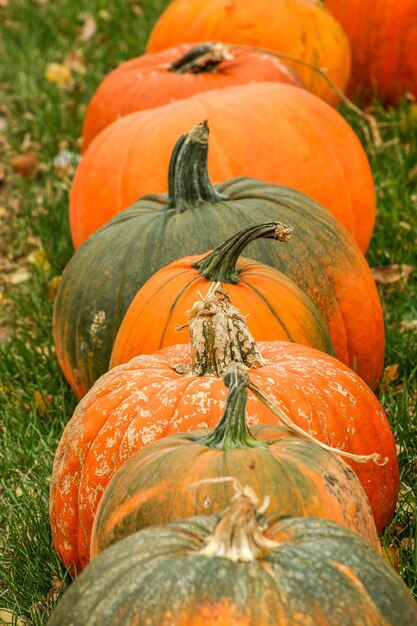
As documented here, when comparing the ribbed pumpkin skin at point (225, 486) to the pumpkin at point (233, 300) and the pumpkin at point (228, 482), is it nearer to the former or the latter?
the pumpkin at point (228, 482)

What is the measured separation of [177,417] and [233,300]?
59 centimetres

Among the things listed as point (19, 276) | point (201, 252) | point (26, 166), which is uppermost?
point (201, 252)

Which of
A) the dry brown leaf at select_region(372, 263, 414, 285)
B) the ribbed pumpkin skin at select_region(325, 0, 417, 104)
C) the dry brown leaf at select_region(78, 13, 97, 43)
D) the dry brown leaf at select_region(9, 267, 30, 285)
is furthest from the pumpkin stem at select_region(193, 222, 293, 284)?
the dry brown leaf at select_region(78, 13, 97, 43)

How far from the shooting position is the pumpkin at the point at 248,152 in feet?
13.9

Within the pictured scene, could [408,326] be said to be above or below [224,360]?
below

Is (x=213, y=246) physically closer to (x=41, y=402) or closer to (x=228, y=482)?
(x=41, y=402)

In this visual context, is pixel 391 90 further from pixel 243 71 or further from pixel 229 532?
pixel 229 532

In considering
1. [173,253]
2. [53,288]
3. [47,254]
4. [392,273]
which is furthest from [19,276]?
[173,253]

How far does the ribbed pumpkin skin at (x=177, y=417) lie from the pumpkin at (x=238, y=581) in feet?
2.48

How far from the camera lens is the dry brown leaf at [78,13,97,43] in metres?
8.22

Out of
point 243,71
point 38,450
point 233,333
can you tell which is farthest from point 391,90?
point 233,333

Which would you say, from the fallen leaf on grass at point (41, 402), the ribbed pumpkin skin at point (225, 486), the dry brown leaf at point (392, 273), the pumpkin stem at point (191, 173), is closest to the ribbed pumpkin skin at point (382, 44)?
the dry brown leaf at point (392, 273)

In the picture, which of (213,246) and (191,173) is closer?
(213,246)

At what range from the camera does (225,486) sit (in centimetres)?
195
